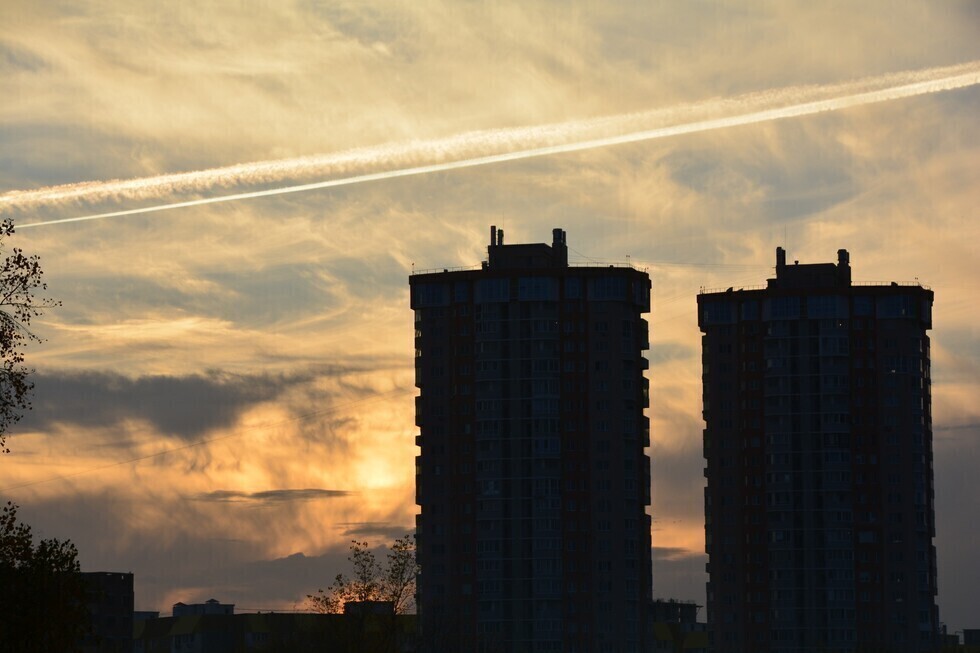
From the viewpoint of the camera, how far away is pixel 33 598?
68000 millimetres

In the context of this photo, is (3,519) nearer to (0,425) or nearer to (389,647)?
(0,425)

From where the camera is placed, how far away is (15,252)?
199ft

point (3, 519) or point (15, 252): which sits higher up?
point (15, 252)

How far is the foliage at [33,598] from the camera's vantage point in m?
67.6

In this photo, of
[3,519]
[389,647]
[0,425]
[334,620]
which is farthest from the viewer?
[334,620]

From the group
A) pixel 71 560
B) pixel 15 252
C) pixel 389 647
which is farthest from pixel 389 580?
pixel 15 252

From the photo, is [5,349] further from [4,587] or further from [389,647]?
[389,647]

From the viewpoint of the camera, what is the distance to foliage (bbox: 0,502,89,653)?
222 ft

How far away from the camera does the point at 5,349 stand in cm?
5900

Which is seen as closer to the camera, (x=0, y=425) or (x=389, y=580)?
(x=0, y=425)

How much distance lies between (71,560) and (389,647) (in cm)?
10871

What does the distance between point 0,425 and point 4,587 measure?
11977mm

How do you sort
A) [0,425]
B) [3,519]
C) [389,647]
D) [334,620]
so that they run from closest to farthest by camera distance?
[0,425] → [3,519] → [389,647] → [334,620]

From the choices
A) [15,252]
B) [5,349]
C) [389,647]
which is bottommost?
A: [389,647]
